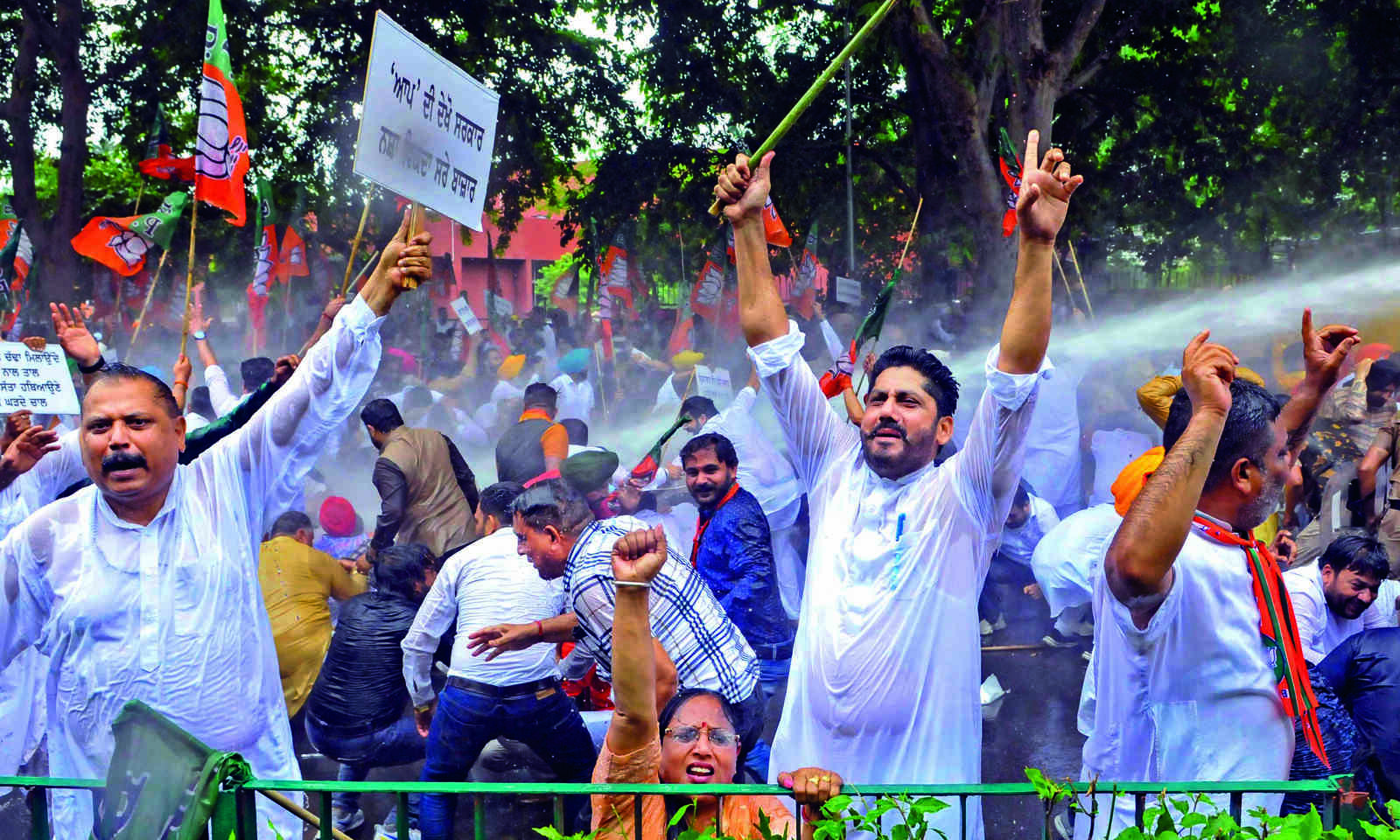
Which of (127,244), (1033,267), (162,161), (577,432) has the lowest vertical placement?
(1033,267)

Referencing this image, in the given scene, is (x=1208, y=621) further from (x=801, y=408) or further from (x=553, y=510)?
(x=553, y=510)

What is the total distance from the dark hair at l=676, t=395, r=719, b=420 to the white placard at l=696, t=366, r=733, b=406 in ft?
1.37

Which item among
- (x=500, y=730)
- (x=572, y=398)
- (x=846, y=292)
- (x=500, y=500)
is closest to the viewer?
(x=500, y=730)

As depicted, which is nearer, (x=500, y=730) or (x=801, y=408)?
(x=801, y=408)

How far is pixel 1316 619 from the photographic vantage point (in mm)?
5371

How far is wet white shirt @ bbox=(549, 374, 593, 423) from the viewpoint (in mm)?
11906

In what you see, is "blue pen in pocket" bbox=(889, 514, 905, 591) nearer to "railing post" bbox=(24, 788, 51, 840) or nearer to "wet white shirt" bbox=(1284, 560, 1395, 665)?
"railing post" bbox=(24, 788, 51, 840)

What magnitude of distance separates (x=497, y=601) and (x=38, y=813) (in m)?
2.47

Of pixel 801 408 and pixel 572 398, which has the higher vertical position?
pixel 572 398

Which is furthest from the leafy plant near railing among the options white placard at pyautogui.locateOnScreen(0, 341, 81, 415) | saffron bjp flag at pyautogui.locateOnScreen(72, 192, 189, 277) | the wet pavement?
saffron bjp flag at pyautogui.locateOnScreen(72, 192, 189, 277)

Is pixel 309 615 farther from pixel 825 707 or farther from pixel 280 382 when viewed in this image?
pixel 825 707

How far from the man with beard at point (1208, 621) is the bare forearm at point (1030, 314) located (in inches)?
13.1

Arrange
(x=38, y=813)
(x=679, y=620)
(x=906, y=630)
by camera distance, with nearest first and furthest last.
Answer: (x=38, y=813), (x=906, y=630), (x=679, y=620)

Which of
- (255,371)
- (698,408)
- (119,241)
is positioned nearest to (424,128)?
(698,408)
